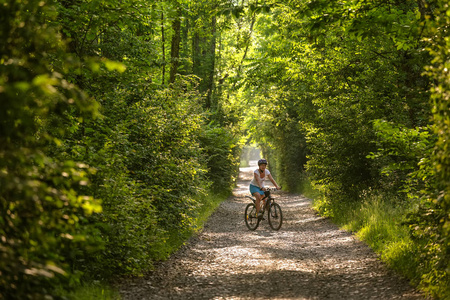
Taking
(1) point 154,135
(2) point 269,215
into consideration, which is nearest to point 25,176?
(1) point 154,135

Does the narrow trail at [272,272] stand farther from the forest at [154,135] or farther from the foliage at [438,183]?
the foliage at [438,183]

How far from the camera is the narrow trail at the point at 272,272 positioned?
6.95 m

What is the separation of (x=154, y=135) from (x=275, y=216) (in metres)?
6.47

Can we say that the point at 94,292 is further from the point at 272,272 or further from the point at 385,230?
the point at 385,230

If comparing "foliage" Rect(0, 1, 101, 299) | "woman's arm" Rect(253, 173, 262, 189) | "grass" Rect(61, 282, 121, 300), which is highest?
"foliage" Rect(0, 1, 101, 299)

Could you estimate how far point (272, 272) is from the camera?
8359 millimetres

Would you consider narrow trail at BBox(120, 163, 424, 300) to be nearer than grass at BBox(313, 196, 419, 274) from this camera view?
Yes

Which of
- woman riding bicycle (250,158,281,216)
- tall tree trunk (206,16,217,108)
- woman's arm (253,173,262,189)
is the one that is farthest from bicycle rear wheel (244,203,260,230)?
tall tree trunk (206,16,217,108)

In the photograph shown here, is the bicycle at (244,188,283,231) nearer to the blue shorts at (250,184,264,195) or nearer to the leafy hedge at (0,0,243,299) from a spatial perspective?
the blue shorts at (250,184,264,195)

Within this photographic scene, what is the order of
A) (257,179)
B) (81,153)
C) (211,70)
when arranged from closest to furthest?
(81,153) → (257,179) → (211,70)

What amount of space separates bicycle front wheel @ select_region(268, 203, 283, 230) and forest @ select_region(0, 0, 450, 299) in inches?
79.1

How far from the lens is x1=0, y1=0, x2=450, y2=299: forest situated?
3453 mm

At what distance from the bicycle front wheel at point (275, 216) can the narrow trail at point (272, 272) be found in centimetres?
183

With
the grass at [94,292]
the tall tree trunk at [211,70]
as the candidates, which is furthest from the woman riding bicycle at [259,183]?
the tall tree trunk at [211,70]
